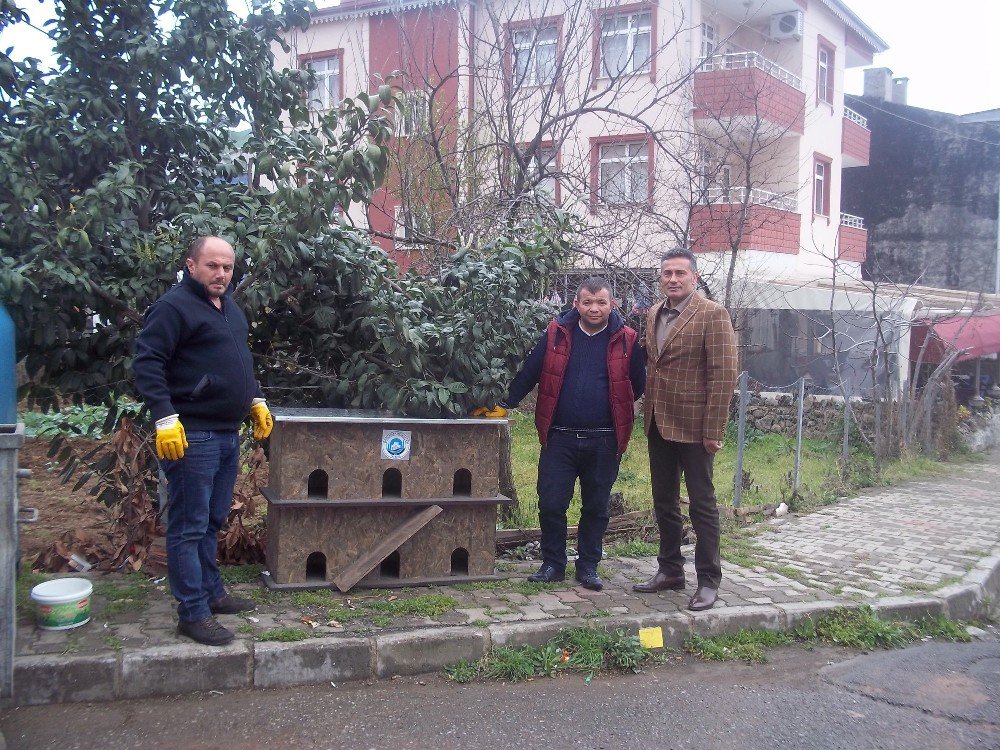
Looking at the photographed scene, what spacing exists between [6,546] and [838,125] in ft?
67.3

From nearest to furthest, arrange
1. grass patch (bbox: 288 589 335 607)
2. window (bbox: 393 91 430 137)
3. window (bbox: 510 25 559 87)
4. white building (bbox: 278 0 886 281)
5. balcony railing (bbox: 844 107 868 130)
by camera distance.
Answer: grass patch (bbox: 288 589 335 607)
window (bbox: 393 91 430 137)
window (bbox: 510 25 559 87)
white building (bbox: 278 0 886 281)
balcony railing (bbox: 844 107 868 130)

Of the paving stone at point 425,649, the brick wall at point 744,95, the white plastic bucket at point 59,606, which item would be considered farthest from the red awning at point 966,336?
the white plastic bucket at point 59,606

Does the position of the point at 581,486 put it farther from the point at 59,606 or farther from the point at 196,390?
the point at 59,606

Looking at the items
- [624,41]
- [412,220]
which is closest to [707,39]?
[624,41]

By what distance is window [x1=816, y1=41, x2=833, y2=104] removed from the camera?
19297mm

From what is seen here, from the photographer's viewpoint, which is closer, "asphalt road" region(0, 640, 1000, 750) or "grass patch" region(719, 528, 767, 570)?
"asphalt road" region(0, 640, 1000, 750)

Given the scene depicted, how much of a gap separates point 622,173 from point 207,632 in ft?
24.7

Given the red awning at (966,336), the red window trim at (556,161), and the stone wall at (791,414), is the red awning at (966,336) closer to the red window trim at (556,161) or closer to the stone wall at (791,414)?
the stone wall at (791,414)

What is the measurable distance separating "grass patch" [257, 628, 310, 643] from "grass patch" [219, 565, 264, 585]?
3.04 feet

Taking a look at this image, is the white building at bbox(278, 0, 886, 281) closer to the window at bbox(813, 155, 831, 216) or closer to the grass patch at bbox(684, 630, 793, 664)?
the window at bbox(813, 155, 831, 216)

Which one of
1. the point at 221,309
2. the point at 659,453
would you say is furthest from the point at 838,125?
the point at 221,309

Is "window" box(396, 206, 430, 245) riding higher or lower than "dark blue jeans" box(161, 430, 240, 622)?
higher

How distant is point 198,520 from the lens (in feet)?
14.1

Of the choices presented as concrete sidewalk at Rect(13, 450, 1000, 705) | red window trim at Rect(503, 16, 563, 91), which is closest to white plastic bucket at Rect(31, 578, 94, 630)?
concrete sidewalk at Rect(13, 450, 1000, 705)
